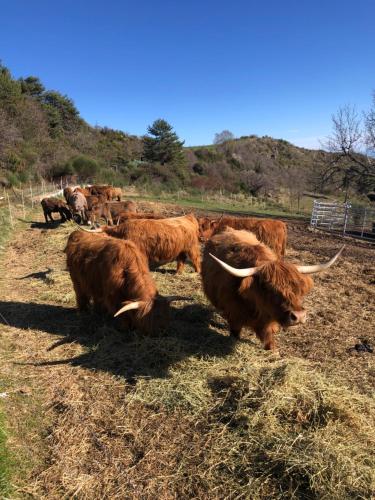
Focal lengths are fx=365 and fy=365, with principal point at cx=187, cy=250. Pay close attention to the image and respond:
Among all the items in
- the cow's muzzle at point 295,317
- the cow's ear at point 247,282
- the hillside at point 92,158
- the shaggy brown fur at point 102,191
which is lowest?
the cow's muzzle at point 295,317

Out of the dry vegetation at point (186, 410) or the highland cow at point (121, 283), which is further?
the highland cow at point (121, 283)

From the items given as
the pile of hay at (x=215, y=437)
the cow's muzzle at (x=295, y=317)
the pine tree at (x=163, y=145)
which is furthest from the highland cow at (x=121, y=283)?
the pine tree at (x=163, y=145)

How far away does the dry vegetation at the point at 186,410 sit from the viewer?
8.34ft

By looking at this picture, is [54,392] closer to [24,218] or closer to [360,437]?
[360,437]

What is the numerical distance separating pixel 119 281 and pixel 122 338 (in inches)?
27.6

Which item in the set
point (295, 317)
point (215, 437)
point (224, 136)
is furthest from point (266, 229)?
point (224, 136)

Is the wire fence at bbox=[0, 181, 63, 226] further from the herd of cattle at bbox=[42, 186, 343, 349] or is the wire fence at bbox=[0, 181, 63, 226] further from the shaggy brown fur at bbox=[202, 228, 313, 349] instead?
the shaggy brown fur at bbox=[202, 228, 313, 349]

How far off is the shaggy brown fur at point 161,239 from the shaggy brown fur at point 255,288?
2.19 metres

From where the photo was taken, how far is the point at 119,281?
14.8ft

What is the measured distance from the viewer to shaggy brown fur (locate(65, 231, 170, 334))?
14.4ft

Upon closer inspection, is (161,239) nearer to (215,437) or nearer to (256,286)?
(256,286)

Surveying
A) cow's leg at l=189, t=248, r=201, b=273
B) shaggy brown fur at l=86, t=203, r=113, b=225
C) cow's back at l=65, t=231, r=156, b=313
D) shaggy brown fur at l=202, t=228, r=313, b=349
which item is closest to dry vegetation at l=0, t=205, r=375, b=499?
shaggy brown fur at l=202, t=228, r=313, b=349

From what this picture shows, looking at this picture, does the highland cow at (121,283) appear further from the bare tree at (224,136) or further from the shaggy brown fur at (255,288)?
the bare tree at (224,136)

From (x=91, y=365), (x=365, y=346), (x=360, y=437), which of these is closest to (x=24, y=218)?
(x=91, y=365)
